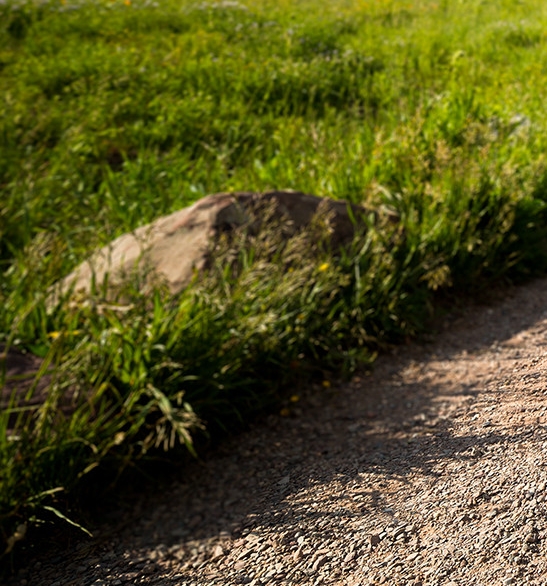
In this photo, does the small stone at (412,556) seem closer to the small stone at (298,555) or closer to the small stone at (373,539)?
the small stone at (373,539)

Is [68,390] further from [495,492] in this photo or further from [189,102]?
[189,102]

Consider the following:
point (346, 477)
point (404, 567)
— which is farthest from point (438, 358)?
point (404, 567)

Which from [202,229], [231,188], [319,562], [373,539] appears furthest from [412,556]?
[231,188]

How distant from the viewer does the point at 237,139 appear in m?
6.22

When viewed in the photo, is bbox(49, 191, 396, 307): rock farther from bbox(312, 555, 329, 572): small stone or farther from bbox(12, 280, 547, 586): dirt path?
bbox(312, 555, 329, 572): small stone

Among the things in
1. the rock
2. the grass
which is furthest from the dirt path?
the rock

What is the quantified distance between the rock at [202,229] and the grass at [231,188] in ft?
0.41

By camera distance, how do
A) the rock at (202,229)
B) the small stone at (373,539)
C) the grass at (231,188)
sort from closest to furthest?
the small stone at (373,539)
the grass at (231,188)
the rock at (202,229)

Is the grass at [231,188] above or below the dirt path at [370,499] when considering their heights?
above

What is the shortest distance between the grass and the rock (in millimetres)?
126

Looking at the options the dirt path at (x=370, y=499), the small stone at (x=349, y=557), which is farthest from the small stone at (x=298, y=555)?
the small stone at (x=349, y=557)

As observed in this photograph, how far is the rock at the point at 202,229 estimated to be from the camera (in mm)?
3561

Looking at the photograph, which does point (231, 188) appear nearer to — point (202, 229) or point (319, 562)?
point (202, 229)

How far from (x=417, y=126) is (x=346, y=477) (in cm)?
293
